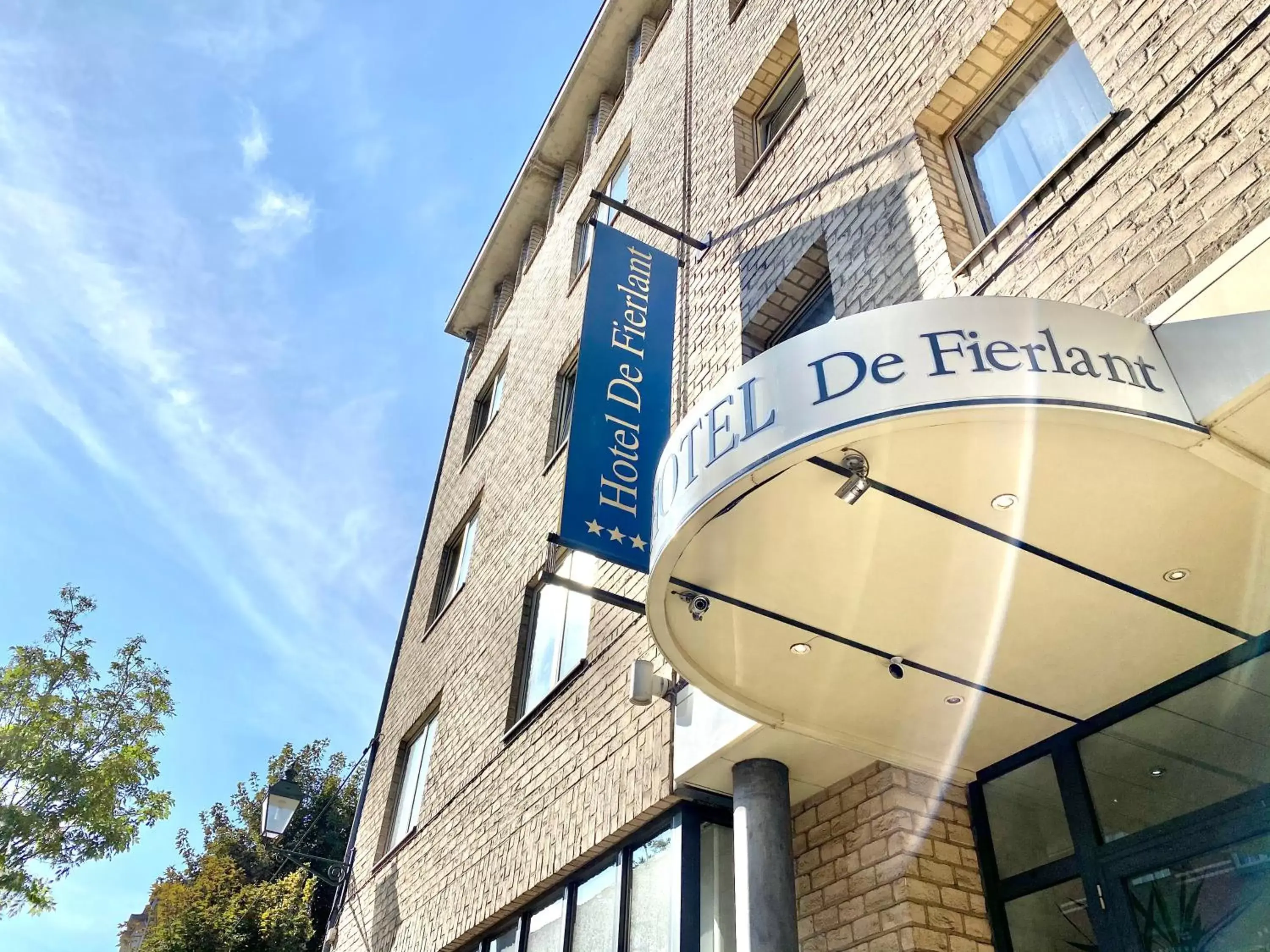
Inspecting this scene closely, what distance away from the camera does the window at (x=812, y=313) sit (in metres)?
6.92

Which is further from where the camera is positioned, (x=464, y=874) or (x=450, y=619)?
(x=450, y=619)

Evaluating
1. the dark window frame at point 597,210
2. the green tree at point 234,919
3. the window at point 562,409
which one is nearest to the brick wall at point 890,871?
the window at point 562,409

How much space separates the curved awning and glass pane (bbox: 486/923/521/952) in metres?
3.92

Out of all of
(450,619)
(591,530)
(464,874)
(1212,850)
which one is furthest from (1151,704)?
(450,619)

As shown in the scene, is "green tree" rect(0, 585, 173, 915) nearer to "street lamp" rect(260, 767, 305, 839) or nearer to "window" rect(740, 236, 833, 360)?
"street lamp" rect(260, 767, 305, 839)

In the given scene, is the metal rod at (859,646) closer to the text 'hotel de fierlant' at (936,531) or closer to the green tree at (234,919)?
the text 'hotel de fierlant' at (936,531)

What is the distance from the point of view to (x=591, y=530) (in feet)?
18.3

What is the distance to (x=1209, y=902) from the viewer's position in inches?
148

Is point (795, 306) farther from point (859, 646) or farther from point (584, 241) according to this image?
point (584, 241)

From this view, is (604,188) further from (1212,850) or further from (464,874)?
(1212,850)

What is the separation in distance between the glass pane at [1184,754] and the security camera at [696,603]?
6.91ft

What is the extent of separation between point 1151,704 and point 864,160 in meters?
3.97

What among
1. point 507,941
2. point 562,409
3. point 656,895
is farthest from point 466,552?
point 656,895

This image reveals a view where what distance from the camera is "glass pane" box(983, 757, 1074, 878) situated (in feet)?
14.8
